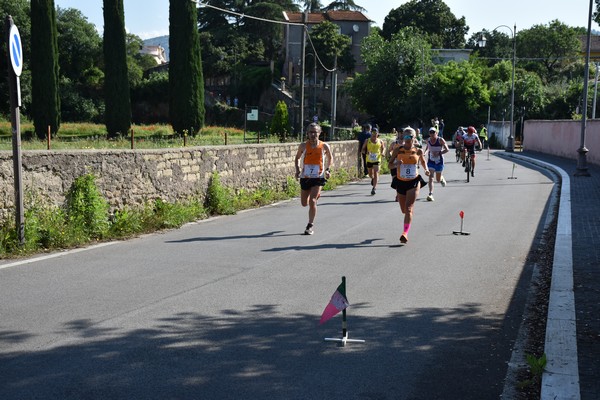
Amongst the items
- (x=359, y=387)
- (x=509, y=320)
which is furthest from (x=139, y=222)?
(x=359, y=387)

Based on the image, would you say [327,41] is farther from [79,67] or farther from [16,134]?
[16,134]

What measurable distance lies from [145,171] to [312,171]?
2.90 meters

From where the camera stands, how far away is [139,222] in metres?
11.8

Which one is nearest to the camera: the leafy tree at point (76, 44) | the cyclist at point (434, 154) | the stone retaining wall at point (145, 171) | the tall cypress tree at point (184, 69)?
the stone retaining wall at point (145, 171)

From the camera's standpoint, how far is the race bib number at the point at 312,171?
12.1 meters

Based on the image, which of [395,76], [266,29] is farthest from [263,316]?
[266,29]

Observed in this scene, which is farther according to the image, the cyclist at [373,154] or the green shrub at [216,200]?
the cyclist at [373,154]

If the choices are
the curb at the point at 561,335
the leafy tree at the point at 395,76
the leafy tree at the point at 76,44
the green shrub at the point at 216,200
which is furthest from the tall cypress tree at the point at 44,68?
the leafy tree at the point at 395,76

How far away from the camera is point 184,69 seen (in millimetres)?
45094

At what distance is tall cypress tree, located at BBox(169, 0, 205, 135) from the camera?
143 ft

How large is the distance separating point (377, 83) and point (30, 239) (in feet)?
218

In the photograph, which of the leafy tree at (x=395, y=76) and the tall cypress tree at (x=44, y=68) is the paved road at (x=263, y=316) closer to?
the tall cypress tree at (x=44, y=68)

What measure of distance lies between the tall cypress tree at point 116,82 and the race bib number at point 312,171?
33.4 meters

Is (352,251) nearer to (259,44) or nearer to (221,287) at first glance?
(221,287)
